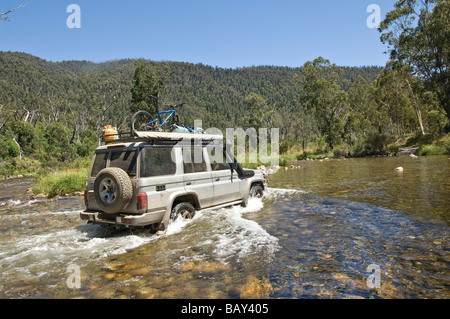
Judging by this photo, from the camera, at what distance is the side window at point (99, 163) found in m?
6.89

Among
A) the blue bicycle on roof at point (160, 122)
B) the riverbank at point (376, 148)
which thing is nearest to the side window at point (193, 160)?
the blue bicycle on roof at point (160, 122)

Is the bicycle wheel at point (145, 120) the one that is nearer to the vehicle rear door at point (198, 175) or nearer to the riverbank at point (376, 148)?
the vehicle rear door at point (198, 175)

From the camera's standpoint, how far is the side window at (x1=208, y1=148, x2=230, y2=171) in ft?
26.5

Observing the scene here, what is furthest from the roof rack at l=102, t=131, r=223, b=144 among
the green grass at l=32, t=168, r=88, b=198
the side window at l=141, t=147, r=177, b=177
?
the green grass at l=32, t=168, r=88, b=198

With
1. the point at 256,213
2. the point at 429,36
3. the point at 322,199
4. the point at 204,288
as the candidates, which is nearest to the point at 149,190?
the point at 204,288

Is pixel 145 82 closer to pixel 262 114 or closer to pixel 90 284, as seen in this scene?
pixel 262 114

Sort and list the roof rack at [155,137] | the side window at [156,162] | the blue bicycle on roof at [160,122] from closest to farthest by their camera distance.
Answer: the side window at [156,162] < the roof rack at [155,137] < the blue bicycle on roof at [160,122]

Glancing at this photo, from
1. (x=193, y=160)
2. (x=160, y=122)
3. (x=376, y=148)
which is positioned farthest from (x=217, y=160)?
(x=376, y=148)

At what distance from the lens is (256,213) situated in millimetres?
8930

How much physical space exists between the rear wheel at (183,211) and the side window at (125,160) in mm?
1261

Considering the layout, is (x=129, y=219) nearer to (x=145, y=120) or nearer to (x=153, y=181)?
(x=153, y=181)

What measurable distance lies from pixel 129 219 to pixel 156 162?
4.33 feet

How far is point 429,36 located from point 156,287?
44306 mm

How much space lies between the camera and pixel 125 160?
256 inches
